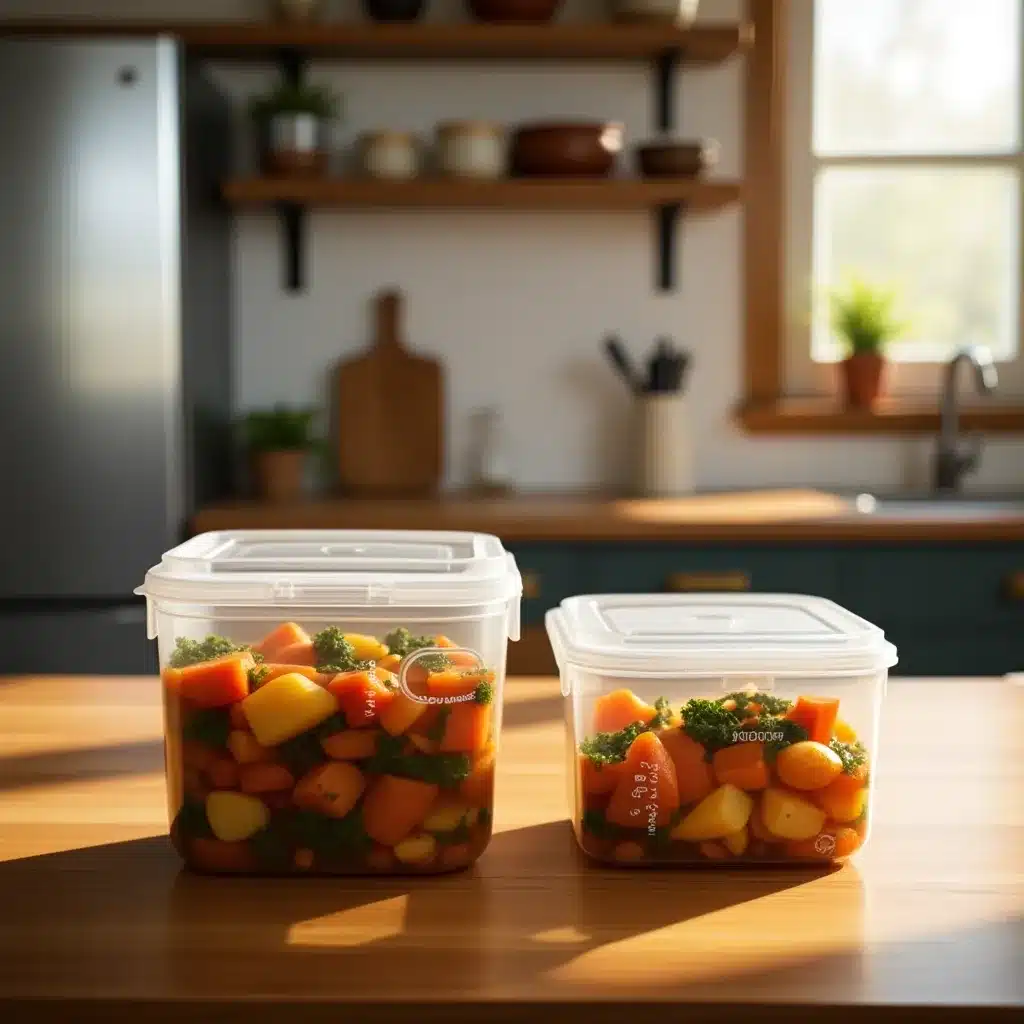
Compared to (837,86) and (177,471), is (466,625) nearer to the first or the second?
(177,471)

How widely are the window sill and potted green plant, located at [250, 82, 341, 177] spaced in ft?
3.77

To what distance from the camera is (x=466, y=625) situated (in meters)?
0.92

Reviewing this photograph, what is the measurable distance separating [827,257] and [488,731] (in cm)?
281

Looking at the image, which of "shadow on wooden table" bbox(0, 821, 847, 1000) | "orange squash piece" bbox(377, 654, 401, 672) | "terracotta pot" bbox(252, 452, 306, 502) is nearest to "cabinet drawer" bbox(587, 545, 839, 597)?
"terracotta pot" bbox(252, 452, 306, 502)

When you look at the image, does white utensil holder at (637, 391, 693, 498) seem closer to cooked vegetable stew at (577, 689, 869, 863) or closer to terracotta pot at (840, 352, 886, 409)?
terracotta pot at (840, 352, 886, 409)

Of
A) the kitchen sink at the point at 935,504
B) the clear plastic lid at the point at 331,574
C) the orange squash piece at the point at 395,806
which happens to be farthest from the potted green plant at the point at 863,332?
the orange squash piece at the point at 395,806

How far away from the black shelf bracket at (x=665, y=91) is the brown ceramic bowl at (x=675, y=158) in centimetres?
24

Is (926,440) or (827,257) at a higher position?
(827,257)

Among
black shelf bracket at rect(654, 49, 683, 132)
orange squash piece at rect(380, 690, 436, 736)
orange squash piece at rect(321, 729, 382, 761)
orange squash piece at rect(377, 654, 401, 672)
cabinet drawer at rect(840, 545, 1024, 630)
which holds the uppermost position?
black shelf bracket at rect(654, 49, 683, 132)

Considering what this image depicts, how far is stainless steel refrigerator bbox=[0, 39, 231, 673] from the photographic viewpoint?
2.76m

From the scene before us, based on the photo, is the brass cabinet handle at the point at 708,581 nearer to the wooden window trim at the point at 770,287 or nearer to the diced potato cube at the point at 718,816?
the wooden window trim at the point at 770,287

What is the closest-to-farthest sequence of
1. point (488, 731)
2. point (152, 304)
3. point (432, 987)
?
point (432, 987) < point (488, 731) < point (152, 304)

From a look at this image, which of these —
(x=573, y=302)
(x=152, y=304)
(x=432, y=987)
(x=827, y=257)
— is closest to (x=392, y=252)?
(x=573, y=302)

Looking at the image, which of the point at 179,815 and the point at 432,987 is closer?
the point at 432,987
